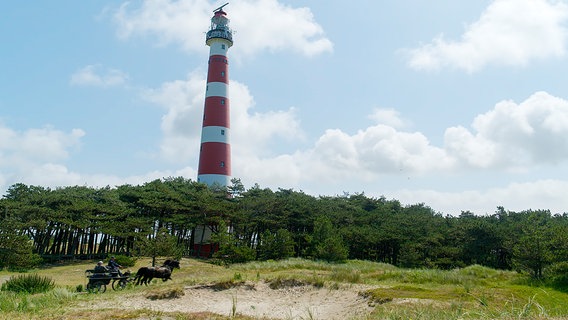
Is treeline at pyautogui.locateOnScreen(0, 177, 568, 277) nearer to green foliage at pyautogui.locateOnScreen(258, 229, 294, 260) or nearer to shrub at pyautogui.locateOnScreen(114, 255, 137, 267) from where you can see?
green foliage at pyautogui.locateOnScreen(258, 229, 294, 260)

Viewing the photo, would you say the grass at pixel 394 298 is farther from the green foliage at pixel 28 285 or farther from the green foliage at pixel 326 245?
the green foliage at pixel 326 245

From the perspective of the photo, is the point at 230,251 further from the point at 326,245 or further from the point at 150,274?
the point at 150,274

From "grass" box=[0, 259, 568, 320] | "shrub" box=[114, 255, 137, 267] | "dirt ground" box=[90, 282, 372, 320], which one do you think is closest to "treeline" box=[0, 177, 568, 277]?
"shrub" box=[114, 255, 137, 267]

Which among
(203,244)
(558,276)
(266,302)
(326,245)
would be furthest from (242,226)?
(558,276)

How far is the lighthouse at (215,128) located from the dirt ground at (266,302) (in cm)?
2669

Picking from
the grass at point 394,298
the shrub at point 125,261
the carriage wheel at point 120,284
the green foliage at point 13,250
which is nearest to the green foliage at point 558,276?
the grass at point 394,298

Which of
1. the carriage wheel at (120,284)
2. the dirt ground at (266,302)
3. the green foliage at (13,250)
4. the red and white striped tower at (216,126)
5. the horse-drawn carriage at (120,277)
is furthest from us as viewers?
the red and white striped tower at (216,126)

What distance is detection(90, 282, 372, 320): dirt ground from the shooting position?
54.5ft

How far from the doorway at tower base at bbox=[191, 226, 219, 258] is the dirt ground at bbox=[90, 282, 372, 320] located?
1114 inches

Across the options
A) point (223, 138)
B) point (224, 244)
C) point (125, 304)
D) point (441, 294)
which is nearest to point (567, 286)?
point (441, 294)

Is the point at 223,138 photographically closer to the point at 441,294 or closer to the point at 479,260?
the point at 479,260

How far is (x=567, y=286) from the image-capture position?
→ 70.5 ft

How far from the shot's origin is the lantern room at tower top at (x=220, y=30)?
51312 mm

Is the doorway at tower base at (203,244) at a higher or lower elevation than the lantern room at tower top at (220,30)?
lower
